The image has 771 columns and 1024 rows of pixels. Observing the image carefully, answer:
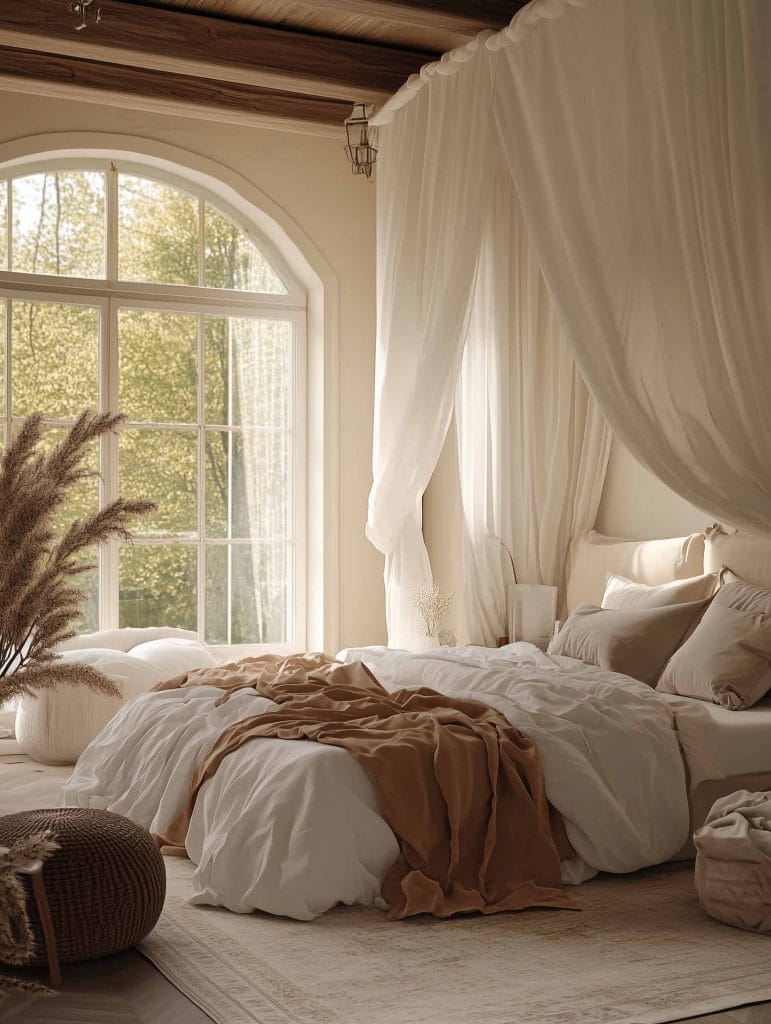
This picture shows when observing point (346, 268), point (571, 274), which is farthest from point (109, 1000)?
point (346, 268)

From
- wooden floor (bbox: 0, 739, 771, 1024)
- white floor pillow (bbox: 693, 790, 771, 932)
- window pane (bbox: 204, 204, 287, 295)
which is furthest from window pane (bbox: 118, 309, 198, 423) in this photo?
white floor pillow (bbox: 693, 790, 771, 932)

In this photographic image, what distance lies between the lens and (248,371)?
6805 mm

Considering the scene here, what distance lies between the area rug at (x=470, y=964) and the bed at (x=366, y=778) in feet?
0.40

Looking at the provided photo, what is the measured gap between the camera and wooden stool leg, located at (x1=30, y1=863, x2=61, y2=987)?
278 centimetres

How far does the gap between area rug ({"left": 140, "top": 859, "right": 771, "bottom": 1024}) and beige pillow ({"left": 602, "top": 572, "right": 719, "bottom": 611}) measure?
4.69 ft

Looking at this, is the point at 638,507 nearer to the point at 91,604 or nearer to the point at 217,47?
the point at 217,47

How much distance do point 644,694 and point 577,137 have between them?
187 cm

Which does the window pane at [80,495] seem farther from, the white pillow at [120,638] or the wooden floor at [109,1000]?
the wooden floor at [109,1000]

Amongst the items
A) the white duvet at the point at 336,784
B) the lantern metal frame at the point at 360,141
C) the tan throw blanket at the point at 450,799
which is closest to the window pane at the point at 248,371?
the lantern metal frame at the point at 360,141

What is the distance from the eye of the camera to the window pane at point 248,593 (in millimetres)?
6695

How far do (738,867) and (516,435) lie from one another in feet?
8.97

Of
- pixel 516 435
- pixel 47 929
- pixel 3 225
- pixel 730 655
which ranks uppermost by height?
pixel 3 225

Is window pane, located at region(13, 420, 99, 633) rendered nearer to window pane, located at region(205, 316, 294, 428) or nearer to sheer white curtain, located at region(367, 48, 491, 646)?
window pane, located at region(205, 316, 294, 428)

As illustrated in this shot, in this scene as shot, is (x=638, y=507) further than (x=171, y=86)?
No
